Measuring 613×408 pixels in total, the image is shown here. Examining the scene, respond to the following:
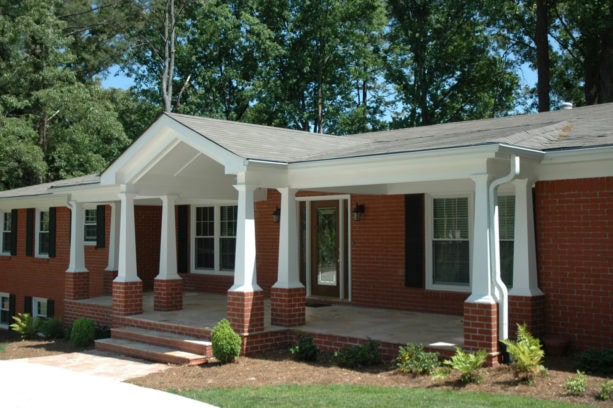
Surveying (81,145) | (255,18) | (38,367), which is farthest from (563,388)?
(255,18)

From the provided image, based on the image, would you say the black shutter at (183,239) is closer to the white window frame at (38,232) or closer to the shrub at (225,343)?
the white window frame at (38,232)

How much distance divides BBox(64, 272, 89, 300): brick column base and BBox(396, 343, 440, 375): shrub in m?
9.76

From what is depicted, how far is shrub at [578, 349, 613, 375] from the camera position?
799 centimetres

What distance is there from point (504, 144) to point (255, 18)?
25210 millimetres

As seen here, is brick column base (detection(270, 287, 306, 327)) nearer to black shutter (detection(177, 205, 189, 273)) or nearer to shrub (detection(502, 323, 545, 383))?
shrub (detection(502, 323, 545, 383))

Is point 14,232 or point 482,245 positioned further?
point 14,232

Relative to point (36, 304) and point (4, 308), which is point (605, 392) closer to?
point (36, 304)

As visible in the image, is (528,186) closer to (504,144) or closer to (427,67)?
(504,144)

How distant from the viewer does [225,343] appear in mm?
9789

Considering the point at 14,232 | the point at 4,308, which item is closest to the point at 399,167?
the point at 14,232

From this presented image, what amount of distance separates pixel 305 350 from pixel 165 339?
2728 millimetres

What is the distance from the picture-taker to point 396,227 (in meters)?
12.9

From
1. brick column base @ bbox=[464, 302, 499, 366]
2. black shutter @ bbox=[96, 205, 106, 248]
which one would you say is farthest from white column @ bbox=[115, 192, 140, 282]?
brick column base @ bbox=[464, 302, 499, 366]

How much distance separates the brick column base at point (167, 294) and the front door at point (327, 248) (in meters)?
3.07
